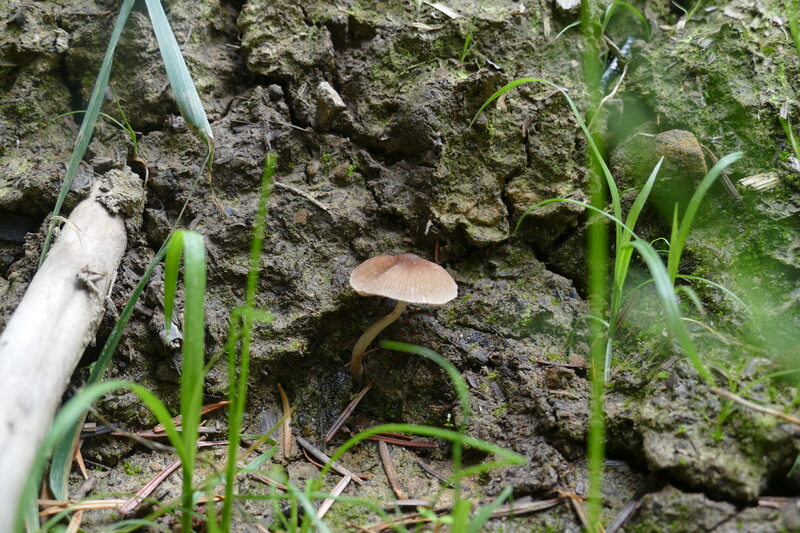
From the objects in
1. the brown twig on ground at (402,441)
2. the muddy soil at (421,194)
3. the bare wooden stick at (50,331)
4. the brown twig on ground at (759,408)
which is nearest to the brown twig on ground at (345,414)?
the muddy soil at (421,194)

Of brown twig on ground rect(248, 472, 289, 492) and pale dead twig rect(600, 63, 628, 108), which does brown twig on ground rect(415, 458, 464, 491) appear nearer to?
brown twig on ground rect(248, 472, 289, 492)

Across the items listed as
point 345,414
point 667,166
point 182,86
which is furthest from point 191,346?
point 667,166

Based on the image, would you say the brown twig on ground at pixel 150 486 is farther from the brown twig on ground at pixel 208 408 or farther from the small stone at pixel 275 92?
the small stone at pixel 275 92

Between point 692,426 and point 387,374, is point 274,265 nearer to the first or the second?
point 387,374

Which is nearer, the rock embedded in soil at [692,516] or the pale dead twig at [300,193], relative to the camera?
the rock embedded in soil at [692,516]

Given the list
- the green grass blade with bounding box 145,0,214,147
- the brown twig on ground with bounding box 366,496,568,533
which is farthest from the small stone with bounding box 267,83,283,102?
the brown twig on ground with bounding box 366,496,568,533

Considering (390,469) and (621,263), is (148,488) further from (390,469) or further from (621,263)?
(621,263)
